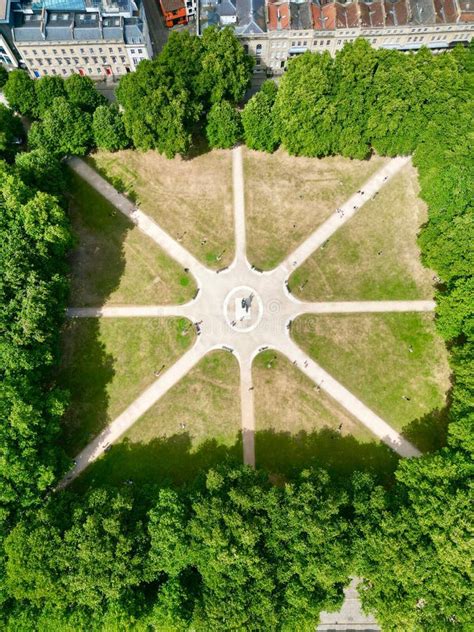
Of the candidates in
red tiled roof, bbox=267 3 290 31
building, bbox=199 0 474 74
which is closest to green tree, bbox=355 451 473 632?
building, bbox=199 0 474 74

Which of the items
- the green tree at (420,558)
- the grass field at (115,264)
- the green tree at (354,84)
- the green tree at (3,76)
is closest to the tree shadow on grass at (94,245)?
the grass field at (115,264)

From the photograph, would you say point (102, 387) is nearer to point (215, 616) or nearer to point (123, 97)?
point (215, 616)

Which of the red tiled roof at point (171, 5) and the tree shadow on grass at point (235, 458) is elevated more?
the red tiled roof at point (171, 5)

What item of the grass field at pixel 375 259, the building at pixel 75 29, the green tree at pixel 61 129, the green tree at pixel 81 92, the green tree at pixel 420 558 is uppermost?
the building at pixel 75 29

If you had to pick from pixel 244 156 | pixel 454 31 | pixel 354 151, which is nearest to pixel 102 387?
pixel 244 156

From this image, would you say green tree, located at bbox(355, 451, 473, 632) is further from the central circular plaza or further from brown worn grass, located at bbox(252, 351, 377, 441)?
the central circular plaza

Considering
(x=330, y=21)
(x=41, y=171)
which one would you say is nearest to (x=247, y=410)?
(x=41, y=171)

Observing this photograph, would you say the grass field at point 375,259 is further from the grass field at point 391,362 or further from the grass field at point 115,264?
the grass field at point 115,264
